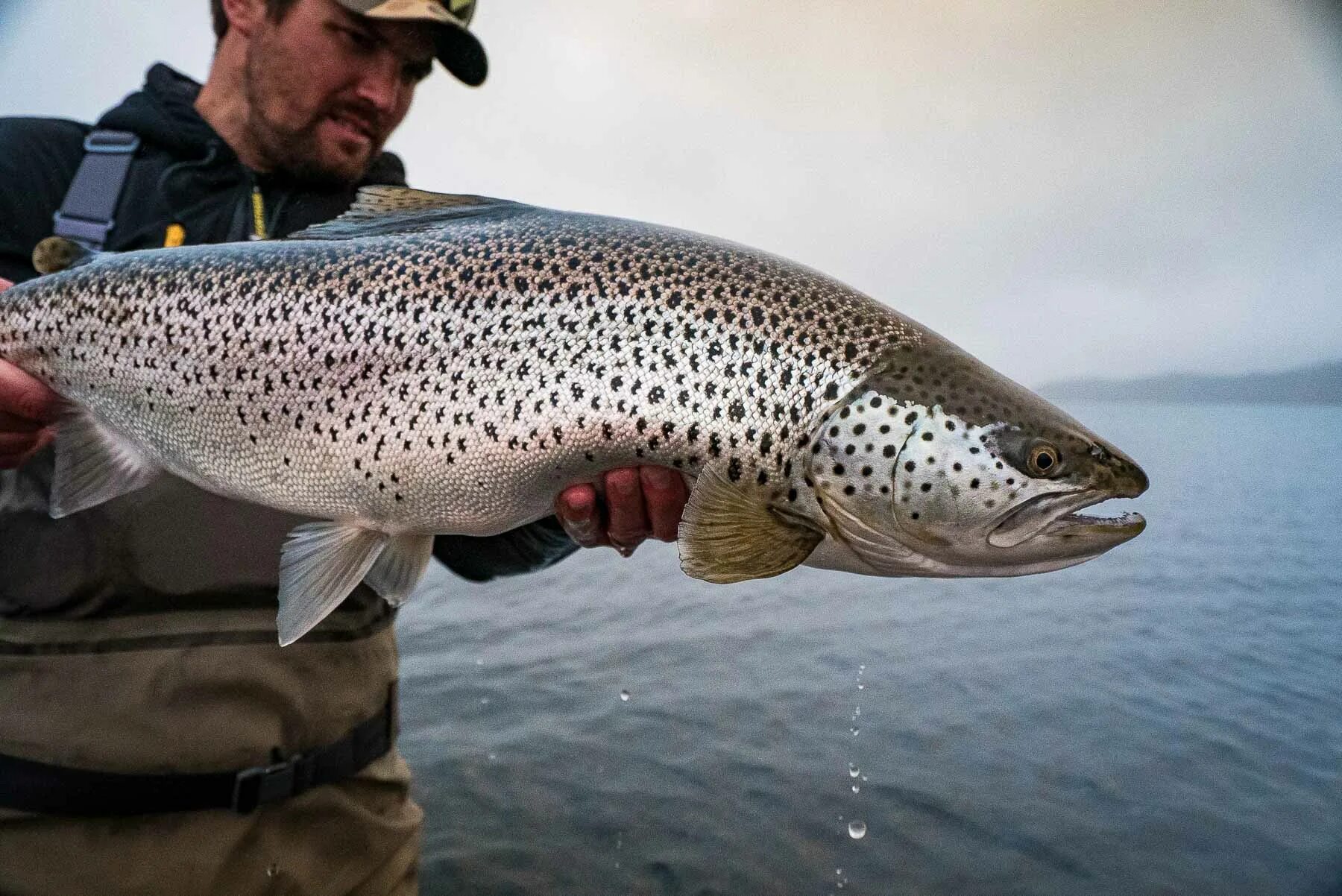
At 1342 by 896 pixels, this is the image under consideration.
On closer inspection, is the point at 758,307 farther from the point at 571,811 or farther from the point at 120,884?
the point at 571,811

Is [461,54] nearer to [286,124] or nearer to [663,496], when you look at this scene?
[286,124]

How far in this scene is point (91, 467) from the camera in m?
2.06

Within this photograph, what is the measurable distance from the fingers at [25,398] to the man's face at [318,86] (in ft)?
3.93

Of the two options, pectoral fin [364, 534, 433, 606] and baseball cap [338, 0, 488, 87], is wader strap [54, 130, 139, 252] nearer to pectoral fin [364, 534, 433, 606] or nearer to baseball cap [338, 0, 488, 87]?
baseball cap [338, 0, 488, 87]

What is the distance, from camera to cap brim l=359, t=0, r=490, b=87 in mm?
2775

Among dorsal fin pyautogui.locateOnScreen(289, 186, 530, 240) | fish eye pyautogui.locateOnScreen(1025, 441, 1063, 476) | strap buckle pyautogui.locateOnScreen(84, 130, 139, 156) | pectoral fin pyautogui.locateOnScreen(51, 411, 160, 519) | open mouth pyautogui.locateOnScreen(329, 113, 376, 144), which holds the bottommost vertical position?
pectoral fin pyautogui.locateOnScreen(51, 411, 160, 519)

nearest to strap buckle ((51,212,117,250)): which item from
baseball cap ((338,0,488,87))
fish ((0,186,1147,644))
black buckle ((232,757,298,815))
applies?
fish ((0,186,1147,644))

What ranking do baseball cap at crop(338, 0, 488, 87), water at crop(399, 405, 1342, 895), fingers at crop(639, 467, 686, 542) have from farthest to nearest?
1. water at crop(399, 405, 1342, 895)
2. baseball cap at crop(338, 0, 488, 87)
3. fingers at crop(639, 467, 686, 542)

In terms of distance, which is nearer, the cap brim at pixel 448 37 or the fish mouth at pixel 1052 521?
the fish mouth at pixel 1052 521

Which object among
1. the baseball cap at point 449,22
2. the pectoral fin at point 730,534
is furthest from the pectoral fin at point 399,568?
the baseball cap at point 449,22

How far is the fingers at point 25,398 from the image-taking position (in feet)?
6.44

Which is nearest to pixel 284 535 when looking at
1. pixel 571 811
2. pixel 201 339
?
pixel 201 339

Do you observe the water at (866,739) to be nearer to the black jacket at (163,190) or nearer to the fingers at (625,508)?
the black jacket at (163,190)

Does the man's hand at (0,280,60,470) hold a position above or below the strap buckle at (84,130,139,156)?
below
